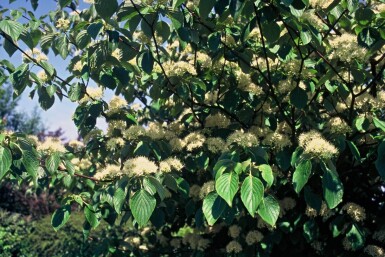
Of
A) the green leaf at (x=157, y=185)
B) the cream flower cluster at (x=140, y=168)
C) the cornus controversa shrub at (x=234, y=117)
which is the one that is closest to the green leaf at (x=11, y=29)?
the cornus controversa shrub at (x=234, y=117)

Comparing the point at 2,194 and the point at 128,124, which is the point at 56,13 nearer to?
the point at 128,124

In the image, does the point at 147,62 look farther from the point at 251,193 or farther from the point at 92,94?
the point at 251,193

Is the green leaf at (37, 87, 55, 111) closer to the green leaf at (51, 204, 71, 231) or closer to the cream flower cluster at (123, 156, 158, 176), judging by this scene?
the green leaf at (51, 204, 71, 231)

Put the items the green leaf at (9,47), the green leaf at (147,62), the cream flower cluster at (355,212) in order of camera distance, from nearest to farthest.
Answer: the green leaf at (147,62)
the green leaf at (9,47)
the cream flower cluster at (355,212)

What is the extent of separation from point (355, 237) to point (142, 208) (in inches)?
52.4

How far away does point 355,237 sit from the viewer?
243cm

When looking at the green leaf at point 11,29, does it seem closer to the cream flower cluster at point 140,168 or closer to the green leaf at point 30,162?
the green leaf at point 30,162

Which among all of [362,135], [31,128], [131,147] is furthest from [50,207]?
[31,128]

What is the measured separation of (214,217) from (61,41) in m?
1.56

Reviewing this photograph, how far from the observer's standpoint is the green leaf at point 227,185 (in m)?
1.53

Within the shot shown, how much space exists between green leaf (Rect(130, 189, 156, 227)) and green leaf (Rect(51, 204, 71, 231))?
76cm

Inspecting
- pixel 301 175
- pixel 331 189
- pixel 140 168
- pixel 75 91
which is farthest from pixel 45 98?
pixel 331 189

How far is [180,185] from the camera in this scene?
237 centimetres

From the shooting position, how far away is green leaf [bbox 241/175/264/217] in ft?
5.01
